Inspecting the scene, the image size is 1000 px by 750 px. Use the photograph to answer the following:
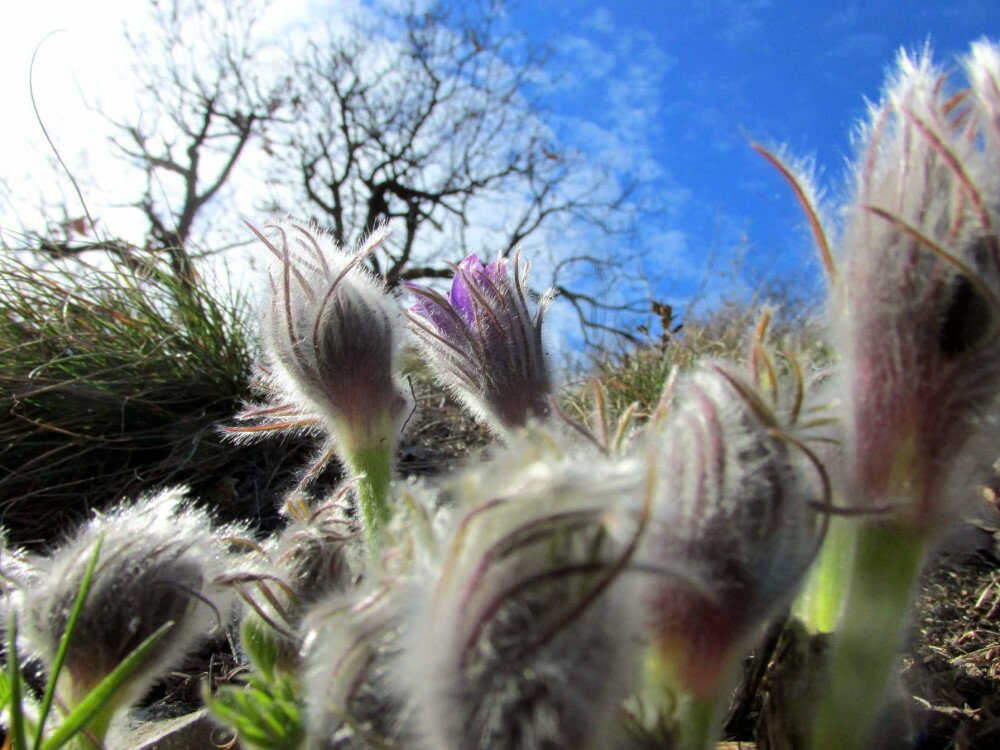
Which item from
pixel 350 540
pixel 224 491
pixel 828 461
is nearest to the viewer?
pixel 828 461

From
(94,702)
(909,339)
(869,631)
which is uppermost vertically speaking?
(909,339)

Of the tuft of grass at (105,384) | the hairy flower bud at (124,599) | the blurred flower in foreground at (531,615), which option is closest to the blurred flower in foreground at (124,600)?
the hairy flower bud at (124,599)

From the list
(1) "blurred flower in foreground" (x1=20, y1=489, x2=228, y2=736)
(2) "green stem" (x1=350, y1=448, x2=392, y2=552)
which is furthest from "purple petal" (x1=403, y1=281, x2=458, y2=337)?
(1) "blurred flower in foreground" (x1=20, y1=489, x2=228, y2=736)

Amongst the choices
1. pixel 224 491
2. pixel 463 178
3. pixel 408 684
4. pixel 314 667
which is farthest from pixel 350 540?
pixel 463 178

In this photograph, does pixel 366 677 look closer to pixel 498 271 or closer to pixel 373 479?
pixel 373 479

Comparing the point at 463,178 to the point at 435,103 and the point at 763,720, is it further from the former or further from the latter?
the point at 763,720

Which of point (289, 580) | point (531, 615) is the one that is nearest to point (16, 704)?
point (289, 580)

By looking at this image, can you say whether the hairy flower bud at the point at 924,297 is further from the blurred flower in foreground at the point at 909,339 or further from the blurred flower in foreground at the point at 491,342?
the blurred flower in foreground at the point at 491,342

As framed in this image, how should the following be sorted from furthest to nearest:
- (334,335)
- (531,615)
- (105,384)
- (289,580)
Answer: (105,384) → (334,335) → (289,580) → (531,615)
